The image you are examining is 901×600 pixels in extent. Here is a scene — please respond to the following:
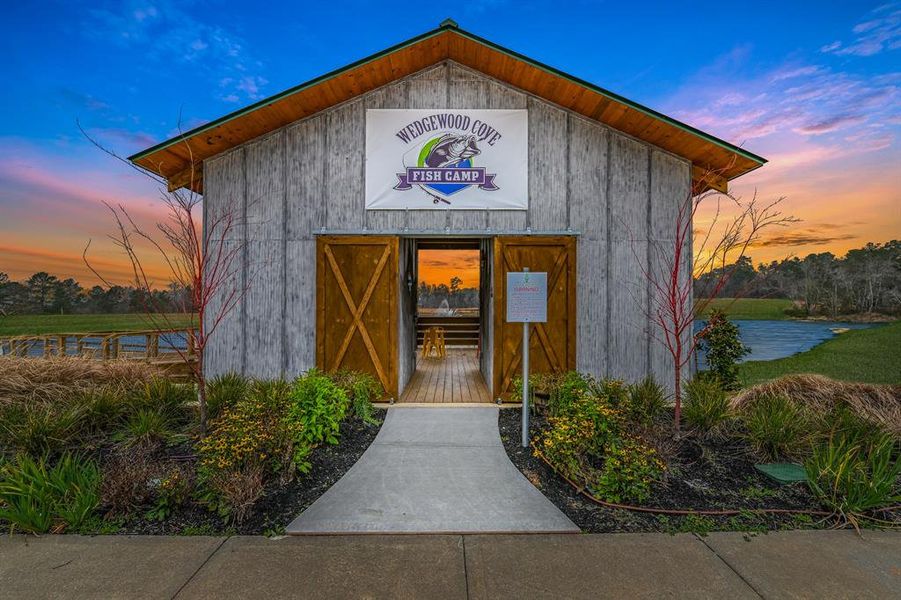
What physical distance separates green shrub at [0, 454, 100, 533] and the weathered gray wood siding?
11.1 ft

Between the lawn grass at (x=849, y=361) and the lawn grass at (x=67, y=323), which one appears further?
the lawn grass at (x=67, y=323)

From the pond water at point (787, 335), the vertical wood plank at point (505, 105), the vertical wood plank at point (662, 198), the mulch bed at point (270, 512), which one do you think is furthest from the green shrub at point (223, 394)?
the pond water at point (787, 335)

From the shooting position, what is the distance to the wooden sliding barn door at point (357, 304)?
262 inches

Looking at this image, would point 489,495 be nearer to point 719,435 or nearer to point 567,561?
point 567,561

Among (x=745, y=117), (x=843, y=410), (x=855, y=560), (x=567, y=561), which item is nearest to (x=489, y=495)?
(x=567, y=561)

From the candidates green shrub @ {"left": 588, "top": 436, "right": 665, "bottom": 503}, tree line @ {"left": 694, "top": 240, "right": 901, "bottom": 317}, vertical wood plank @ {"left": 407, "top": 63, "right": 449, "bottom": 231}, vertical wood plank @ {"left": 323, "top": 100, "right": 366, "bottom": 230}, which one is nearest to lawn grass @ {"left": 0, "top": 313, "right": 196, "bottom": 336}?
vertical wood plank @ {"left": 323, "top": 100, "right": 366, "bottom": 230}

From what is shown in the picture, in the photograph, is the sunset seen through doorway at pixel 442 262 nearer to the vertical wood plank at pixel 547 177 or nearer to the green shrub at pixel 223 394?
the vertical wood plank at pixel 547 177

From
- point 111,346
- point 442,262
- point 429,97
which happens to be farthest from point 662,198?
point 111,346

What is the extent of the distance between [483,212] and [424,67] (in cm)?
257

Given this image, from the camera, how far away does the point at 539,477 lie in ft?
13.0

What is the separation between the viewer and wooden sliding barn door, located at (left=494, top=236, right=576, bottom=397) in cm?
664

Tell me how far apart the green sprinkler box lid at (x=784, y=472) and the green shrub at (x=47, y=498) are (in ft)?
19.0

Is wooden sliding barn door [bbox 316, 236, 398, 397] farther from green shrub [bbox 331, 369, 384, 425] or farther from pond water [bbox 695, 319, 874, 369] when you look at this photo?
pond water [bbox 695, 319, 874, 369]

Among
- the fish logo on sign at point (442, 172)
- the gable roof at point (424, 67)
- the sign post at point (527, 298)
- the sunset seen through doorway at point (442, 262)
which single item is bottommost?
the sign post at point (527, 298)
